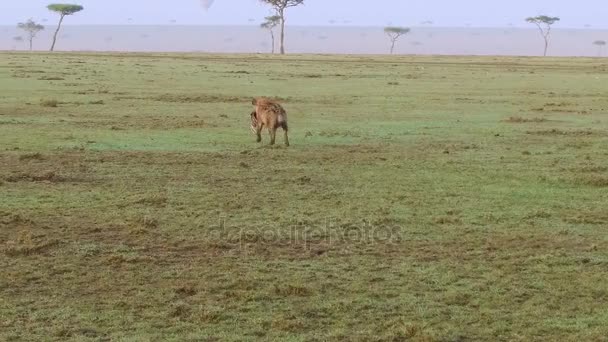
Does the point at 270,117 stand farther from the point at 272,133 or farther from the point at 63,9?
the point at 63,9

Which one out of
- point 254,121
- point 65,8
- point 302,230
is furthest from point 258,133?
point 65,8

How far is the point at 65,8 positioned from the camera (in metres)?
92.1

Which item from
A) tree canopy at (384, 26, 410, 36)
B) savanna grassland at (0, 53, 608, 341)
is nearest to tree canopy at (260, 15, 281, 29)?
tree canopy at (384, 26, 410, 36)

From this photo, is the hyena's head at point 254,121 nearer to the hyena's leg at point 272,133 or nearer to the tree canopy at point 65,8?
the hyena's leg at point 272,133

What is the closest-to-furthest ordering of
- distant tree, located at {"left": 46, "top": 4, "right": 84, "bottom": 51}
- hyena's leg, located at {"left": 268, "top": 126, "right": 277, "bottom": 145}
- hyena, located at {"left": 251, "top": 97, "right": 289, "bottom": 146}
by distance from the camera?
1. hyena, located at {"left": 251, "top": 97, "right": 289, "bottom": 146}
2. hyena's leg, located at {"left": 268, "top": 126, "right": 277, "bottom": 145}
3. distant tree, located at {"left": 46, "top": 4, "right": 84, "bottom": 51}

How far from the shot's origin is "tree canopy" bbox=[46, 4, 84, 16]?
302ft

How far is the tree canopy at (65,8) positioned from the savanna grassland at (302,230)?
75.5 m

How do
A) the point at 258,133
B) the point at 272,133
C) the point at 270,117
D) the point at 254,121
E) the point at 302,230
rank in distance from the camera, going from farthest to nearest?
the point at 254,121 < the point at 258,133 < the point at 272,133 < the point at 270,117 < the point at 302,230

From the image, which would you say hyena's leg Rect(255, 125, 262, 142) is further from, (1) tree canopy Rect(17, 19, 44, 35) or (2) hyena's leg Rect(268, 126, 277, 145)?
(1) tree canopy Rect(17, 19, 44, 35)

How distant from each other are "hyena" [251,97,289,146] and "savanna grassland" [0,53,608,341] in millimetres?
388

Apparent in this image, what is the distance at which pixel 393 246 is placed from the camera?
8742 mm

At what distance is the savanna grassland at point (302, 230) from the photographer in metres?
6.54

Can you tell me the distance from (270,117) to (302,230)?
6.43 metres

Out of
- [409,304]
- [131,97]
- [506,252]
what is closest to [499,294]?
[409,304]
